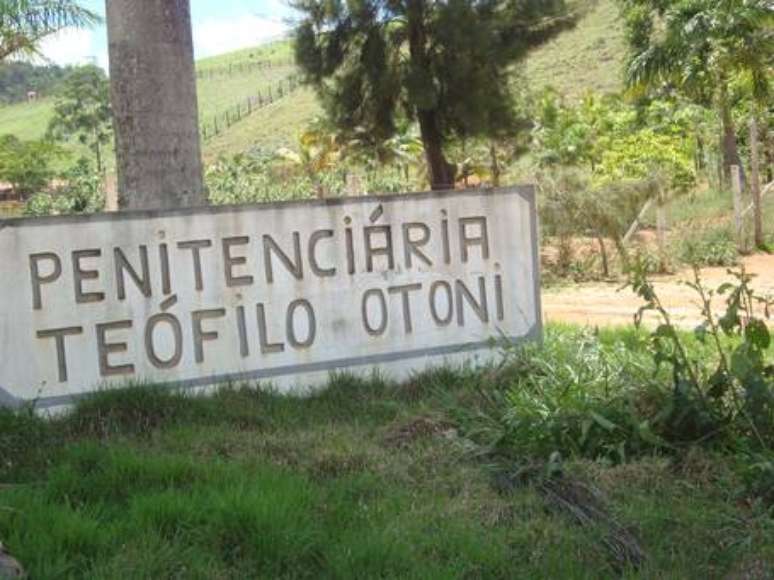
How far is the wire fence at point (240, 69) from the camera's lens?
114 metres

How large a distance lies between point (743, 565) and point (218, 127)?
3092 inches

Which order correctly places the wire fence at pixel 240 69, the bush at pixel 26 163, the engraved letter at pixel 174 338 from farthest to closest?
the wire fence at pixel 240 69 < the bush at pixel 26 163 < the engraved letter at pixel 174 338

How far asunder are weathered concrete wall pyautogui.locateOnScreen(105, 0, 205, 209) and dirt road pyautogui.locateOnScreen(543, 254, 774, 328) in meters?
4.01

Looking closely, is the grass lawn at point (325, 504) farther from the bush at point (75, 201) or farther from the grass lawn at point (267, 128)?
the grass lawn at point (267, 128)

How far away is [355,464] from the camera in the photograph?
14.9 feet

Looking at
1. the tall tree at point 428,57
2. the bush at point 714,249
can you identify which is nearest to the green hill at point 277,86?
the tall tree at point 428,57

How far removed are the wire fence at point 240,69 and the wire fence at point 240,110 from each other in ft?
66.1

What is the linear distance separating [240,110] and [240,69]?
33.7m

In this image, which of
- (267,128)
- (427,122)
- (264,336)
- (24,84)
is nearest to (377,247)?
(264,336)

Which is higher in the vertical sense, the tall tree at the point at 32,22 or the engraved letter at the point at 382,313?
the tall tree at the point at 32,22

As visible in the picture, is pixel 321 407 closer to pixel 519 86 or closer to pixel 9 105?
pixel 519 86

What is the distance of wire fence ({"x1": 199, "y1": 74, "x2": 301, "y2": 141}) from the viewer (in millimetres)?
78812

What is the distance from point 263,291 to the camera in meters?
6.00

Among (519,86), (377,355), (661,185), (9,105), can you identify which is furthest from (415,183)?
(9,105)
